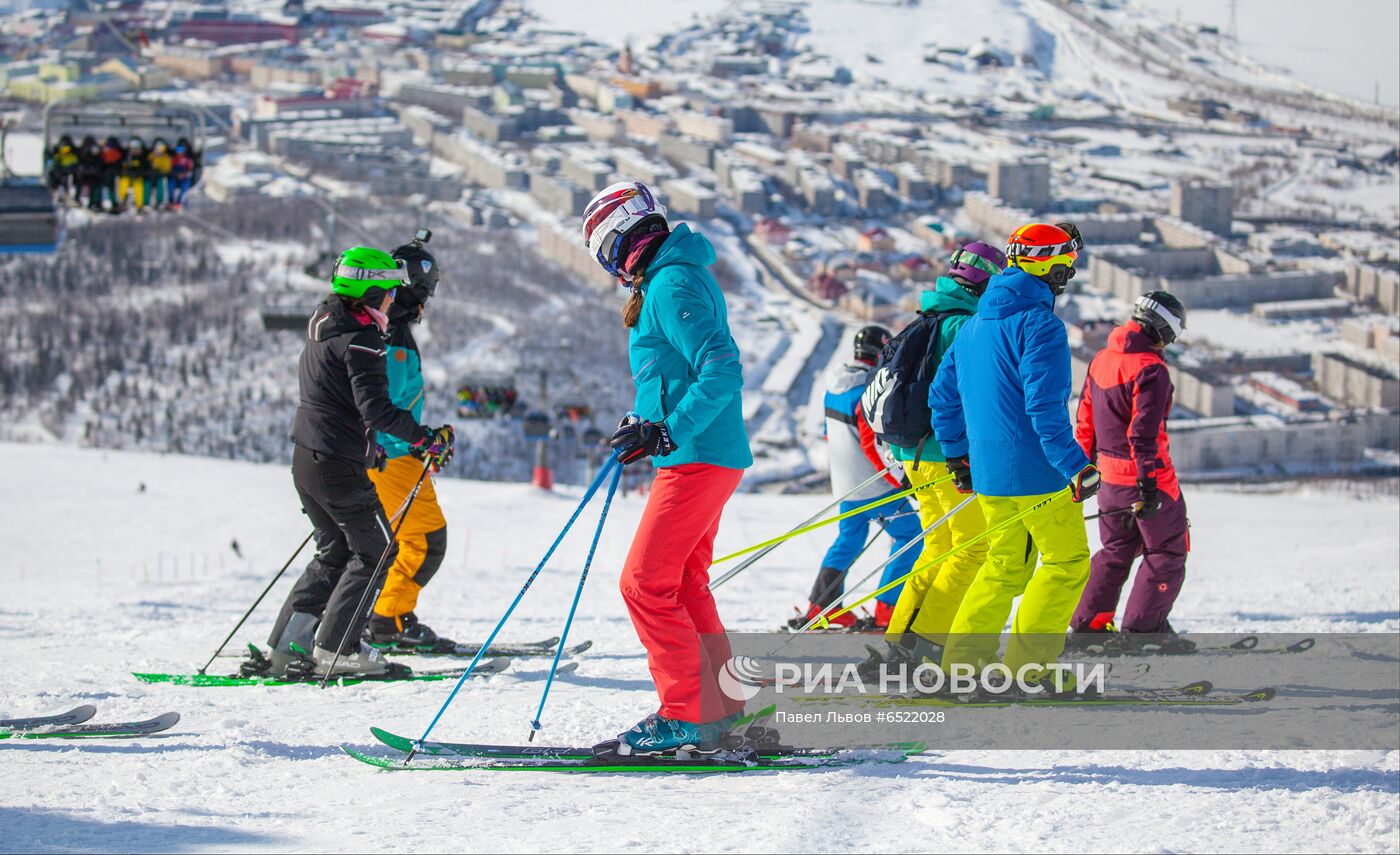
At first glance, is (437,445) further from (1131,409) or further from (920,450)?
(1131,409)

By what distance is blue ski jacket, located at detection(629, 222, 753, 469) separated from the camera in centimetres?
335

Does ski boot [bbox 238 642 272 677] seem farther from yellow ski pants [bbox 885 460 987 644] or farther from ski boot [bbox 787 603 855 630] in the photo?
yellow ski pants [bbox 885 460 987 644]

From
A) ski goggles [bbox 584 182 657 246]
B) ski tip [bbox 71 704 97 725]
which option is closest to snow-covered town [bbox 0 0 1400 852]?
ski goggles [bbox 584 182 657 246]

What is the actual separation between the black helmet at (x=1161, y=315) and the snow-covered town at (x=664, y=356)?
0.02 meters

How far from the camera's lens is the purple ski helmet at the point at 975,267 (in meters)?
4.43

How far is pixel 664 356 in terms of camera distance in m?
→ 3.47

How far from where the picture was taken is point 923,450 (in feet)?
15.1

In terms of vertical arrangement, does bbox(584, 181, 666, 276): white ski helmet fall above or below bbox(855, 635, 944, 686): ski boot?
above

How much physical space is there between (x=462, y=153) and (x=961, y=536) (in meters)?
67.7

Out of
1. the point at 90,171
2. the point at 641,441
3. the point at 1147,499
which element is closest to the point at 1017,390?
the point at 1147,499

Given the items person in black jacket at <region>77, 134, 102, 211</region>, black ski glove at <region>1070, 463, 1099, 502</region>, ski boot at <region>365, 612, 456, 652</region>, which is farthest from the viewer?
person in black jacket at <region>77, 134, 102, 211</region>

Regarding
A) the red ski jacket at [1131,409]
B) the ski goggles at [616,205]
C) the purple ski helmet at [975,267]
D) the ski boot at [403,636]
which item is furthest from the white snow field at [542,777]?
the purple ski helmet at [975,267]

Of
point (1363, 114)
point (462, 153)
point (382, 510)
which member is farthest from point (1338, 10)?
point (462, 153)

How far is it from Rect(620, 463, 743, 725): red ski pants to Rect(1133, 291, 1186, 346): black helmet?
1.86 m
